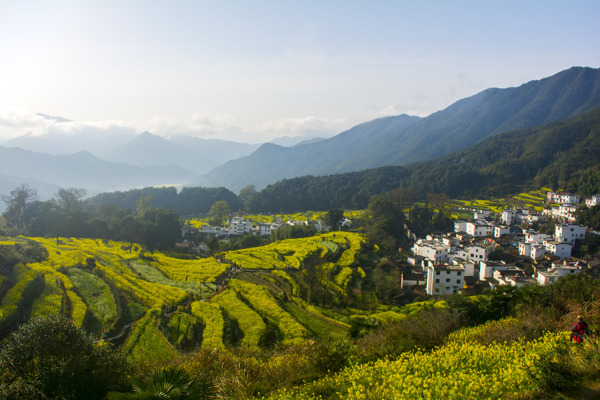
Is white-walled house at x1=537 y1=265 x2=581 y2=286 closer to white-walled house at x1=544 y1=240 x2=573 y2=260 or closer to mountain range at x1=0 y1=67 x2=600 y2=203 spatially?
white-walled house at x1=544 y1=240 x2=573 y2=260

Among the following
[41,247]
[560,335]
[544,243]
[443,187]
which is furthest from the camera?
[443,187]

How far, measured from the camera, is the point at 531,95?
6294 inches

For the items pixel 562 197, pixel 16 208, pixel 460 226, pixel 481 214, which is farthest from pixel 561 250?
pixel 16 208

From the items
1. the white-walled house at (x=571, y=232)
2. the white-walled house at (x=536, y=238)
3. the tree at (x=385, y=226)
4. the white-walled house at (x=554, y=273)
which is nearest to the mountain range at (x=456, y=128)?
the tree at (x=385, y=226)

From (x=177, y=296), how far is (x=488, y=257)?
28434 mm

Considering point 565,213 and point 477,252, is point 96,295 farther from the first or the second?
point 565,213

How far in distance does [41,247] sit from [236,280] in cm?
1604

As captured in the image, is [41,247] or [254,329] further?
[41,247]

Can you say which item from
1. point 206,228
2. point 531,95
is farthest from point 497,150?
point 531,95

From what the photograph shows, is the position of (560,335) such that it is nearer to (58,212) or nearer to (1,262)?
(1,262)

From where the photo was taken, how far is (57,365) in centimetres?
720

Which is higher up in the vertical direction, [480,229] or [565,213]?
[565,213]

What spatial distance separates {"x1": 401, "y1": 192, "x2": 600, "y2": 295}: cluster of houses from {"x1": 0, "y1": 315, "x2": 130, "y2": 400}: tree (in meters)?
21.9

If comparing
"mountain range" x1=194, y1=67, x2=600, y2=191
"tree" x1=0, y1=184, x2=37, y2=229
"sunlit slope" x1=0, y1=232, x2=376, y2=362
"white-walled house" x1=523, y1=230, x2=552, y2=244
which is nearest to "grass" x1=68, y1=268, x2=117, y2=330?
"sunlit slope" x1=0, y1=232, x2=376, y2=362
